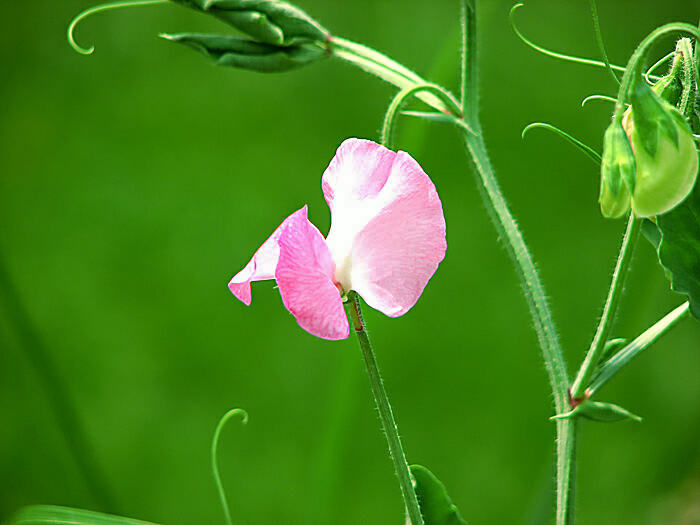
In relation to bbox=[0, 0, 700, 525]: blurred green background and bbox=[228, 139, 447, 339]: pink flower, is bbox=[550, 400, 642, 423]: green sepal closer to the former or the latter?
bbox=[228, 139, 447, 339]: pink flower

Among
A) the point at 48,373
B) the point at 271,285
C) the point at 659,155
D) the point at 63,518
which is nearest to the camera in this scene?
the point at 659,155

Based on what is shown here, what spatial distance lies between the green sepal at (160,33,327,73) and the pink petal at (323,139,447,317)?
12 centimetres

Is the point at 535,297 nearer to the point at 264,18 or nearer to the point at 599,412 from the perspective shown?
the point at 599,412

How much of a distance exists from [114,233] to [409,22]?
928mm

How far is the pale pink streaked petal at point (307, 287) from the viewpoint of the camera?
0.29 m

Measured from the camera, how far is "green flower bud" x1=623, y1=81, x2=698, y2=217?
284 mm

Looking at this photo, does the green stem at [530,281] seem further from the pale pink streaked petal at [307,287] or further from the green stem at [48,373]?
the green stem at [48,373]

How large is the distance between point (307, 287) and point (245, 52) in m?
0.17

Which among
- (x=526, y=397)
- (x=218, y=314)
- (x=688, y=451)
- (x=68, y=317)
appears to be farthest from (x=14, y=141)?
(x=688, y=451)

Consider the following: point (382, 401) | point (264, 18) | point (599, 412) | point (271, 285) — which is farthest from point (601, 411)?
point (271, 285)

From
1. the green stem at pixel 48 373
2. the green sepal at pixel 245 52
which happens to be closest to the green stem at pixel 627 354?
the green sepal at pixel 245 52

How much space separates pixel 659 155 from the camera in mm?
285

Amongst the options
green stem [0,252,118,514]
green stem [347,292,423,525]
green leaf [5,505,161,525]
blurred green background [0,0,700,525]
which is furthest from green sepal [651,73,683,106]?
blurred green background [0,0,700,525]

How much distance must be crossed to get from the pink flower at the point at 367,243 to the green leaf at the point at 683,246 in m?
0.11
